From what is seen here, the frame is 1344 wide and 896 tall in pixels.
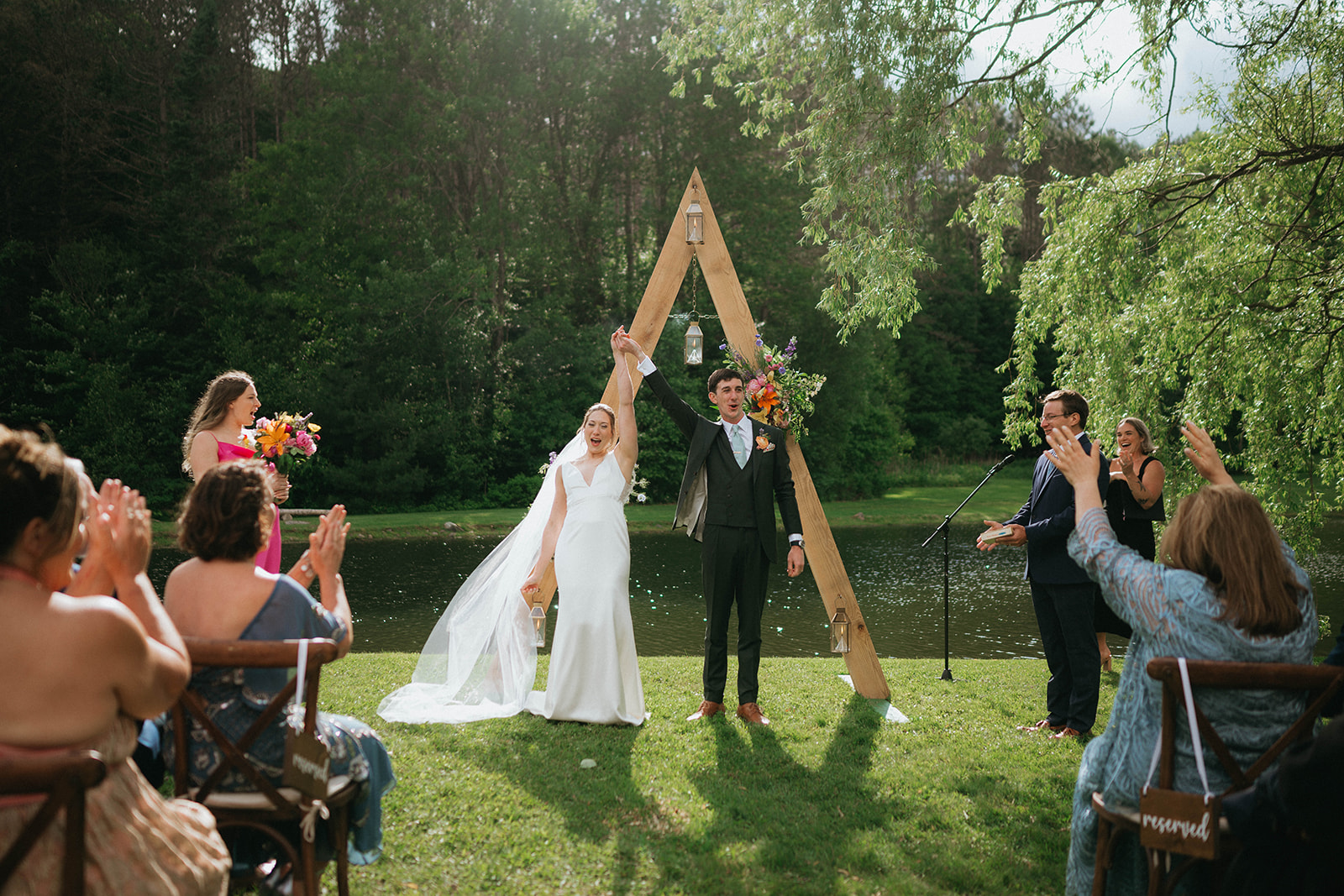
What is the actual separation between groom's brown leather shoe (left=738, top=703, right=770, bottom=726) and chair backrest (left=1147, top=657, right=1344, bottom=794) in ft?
10.6

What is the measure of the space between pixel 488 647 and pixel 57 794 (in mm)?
4299

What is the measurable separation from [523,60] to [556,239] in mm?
6654

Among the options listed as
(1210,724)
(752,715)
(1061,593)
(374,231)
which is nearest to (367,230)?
(374,231)

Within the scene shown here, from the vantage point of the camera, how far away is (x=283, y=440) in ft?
19.0

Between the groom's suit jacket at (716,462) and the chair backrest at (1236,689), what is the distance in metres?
3.28

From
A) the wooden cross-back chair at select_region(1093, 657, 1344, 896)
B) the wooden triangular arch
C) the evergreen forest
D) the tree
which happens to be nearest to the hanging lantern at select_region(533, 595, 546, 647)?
the wooden triangular arch

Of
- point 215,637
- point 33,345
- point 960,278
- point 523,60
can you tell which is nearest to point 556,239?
point 523,60

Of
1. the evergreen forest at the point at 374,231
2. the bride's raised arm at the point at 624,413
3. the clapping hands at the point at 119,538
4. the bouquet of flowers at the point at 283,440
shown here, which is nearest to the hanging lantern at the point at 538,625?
the bride's raised arm at the point at 624,413

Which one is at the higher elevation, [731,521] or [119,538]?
[119,538]

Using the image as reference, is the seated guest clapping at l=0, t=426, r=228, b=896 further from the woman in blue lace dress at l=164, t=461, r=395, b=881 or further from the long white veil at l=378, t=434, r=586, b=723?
the long white veil at l=378, t=434, r=586, b=723

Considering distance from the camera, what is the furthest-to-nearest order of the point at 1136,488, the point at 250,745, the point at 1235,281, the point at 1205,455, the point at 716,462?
1. the point at 1235,281
2. the point at 1136,488
3. the point at 716,462
4. the point at 1205,455
5. the point at 250,745

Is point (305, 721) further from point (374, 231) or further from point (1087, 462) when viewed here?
point (374, 231)

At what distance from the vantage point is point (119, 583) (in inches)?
89.9

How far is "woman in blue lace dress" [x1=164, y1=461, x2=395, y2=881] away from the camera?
2770 millimetres
